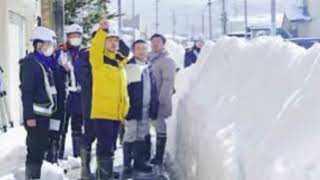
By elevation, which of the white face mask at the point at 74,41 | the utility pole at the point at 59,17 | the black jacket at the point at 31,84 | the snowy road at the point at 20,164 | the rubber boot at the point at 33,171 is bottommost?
the snowy road at the point at 20,164

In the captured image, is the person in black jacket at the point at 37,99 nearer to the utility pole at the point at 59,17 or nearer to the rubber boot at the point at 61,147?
the rubber boot at the point at 61,147

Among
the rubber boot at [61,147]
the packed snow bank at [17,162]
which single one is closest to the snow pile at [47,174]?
the packed snow bank at [17,162]

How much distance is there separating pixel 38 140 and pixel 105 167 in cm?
89

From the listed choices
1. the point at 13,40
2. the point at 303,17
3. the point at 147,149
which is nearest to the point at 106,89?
the point at 147,149

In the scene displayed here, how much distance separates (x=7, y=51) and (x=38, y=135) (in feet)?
30.2

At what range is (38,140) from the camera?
7.83 meters

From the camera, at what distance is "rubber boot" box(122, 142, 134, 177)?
9606 mm

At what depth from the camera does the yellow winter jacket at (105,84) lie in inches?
320

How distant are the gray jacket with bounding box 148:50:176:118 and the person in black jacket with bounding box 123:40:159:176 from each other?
1.42 ft

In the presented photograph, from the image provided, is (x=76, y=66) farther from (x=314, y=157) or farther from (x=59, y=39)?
(x=59, y=39)

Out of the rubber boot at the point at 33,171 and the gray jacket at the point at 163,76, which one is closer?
the rubber boot at the point at 33,171

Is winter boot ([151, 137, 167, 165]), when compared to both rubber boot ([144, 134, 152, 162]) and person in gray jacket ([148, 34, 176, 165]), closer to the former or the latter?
person in gray jacket ([148, 34, 176, 165])

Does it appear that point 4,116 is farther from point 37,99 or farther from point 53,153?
point 37,99

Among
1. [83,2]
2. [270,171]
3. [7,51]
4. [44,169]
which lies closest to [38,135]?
[44,169]
